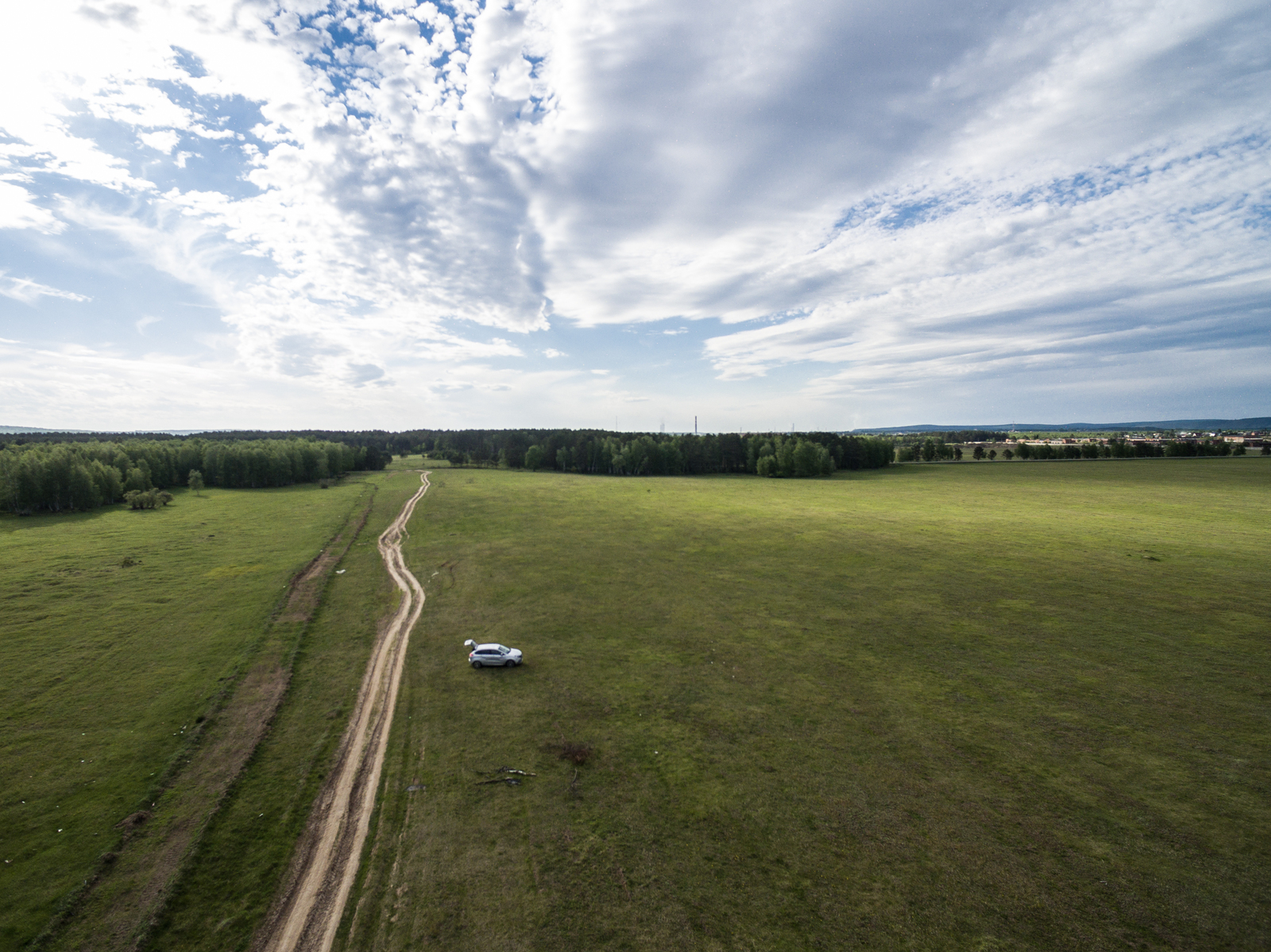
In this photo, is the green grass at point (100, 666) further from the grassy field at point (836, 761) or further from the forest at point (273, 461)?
the forest at point (273, 461)

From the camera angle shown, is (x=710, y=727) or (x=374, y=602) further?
(x=374, y=602)

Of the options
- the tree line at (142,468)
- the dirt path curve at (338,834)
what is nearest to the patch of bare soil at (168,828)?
the dirt path curve at (338,834)

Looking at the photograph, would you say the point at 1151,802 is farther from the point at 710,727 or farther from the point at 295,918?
the point at 295,918

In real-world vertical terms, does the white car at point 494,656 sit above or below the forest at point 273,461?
below

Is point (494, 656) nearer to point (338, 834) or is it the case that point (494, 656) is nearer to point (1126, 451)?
point (338, 834)

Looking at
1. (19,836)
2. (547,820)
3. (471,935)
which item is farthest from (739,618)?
(19,836)

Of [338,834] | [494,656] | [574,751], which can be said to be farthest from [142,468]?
[574,751]

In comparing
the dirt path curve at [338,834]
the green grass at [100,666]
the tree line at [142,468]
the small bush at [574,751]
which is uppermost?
the tree line at [142,468]
